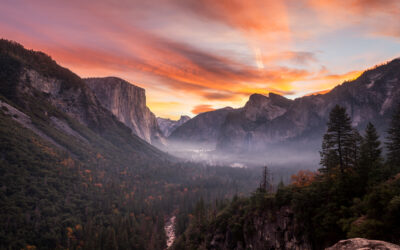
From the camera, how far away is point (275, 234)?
196 ft

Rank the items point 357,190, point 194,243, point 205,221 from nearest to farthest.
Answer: point 357,190 → point 194,243 → point 205,221

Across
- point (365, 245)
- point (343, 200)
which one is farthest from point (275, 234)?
point (365, 245)

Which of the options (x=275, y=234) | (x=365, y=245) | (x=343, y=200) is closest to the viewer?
(x=365, y=245)

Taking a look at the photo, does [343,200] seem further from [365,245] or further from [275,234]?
[365,245]

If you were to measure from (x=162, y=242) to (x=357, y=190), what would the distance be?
4119 inches

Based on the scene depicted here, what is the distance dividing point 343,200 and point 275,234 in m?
20.9

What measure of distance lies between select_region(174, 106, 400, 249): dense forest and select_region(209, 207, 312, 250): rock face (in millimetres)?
305

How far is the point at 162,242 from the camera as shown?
123688 mm

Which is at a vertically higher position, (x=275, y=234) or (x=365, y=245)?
(x=365, y=245)

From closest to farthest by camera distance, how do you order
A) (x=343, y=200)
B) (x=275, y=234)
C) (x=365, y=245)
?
(x=365, y=245) → (x=343, y=200) → (x=275, y=234)

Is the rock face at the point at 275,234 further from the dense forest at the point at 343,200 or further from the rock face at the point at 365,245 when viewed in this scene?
the rock face at the point at 365,245

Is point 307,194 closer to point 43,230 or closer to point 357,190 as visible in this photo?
point 357,190

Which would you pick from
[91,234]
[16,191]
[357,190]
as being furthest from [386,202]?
[16,191]

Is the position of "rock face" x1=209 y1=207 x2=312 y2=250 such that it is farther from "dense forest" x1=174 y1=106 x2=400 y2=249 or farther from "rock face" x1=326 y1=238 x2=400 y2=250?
"rock face" x1=326 y1=238 x2=400 y2=250
